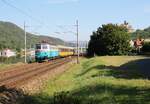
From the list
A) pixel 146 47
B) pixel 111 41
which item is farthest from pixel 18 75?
pixel 146 47

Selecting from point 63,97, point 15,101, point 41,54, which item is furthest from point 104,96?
point 41,54

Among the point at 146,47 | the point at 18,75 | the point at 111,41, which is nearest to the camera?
the point at 18,75

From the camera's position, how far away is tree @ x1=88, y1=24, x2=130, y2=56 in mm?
109875

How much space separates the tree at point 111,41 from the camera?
10988cm

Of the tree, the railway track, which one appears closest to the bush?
the tree

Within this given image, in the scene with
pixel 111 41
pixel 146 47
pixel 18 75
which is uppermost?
pixel 111 41

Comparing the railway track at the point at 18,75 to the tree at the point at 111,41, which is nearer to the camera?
the railway track at the point at 18,75

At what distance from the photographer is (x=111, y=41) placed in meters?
110

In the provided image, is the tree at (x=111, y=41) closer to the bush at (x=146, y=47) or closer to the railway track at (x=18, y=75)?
the bush at (x=146, y=47)

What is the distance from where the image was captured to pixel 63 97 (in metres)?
22.9

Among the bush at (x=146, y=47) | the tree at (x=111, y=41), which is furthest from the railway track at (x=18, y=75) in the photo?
the bush at (x=146, y=47)

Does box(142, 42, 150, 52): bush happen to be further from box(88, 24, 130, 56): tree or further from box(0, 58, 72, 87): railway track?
box(0, 58, 72, 87): railway track

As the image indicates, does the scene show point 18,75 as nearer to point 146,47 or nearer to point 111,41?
point 111,41

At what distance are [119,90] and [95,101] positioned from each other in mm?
2948
